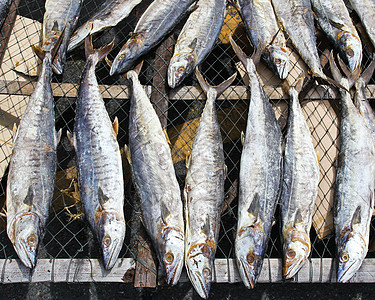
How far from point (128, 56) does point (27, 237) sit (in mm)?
2221

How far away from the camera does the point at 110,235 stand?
2.78 meters

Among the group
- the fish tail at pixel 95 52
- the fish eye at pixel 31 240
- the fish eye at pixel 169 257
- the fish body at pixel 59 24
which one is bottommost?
the fish eye at pixel 169 257

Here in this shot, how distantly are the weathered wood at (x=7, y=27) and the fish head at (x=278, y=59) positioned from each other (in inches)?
129

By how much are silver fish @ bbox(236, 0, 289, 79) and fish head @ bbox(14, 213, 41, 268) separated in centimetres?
305

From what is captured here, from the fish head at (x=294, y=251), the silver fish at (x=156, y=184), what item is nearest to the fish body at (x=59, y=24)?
the silver fish at (x=156, y=184)

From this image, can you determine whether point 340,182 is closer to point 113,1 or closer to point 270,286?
point 270,286

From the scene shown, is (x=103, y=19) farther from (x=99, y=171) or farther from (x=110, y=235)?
(x=110, y=235)

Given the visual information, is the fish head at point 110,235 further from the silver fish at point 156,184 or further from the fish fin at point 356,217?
the fish fin at point 356,217

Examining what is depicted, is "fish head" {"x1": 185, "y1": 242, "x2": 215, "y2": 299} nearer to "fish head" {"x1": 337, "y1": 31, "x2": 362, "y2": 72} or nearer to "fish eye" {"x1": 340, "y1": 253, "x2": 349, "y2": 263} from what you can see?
"fish eye" {"x1": 340, "y1": 253, "x2": 349, "y2": 263}

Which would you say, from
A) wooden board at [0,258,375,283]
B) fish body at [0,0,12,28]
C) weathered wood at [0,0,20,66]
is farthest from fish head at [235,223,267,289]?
fish body at [0,0,12,28]

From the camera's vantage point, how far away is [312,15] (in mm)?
4113

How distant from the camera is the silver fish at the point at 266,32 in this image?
12.1 feet

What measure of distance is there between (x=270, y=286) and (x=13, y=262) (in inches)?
110

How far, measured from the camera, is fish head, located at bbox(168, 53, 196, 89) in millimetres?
3518
